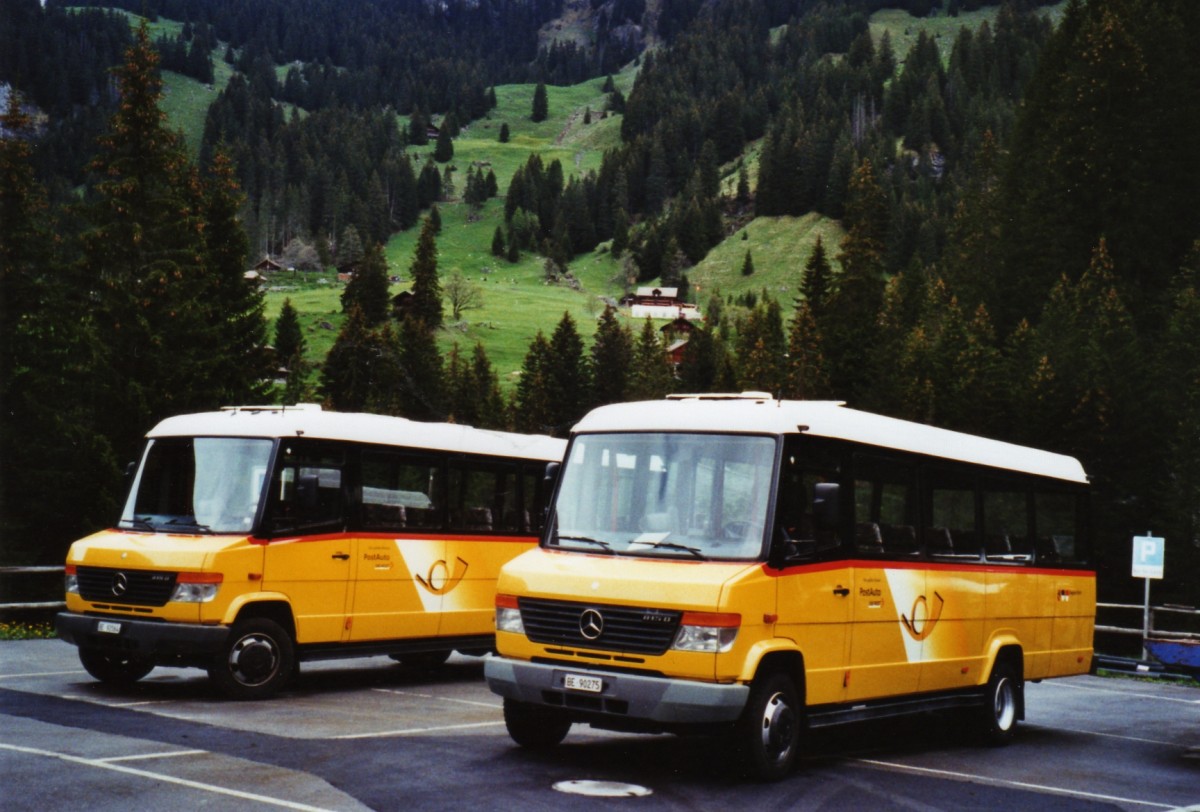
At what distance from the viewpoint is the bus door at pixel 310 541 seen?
613 inches

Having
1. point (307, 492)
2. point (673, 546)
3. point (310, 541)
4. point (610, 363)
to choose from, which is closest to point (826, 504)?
point (673, 546)

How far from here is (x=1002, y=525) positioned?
15352mm

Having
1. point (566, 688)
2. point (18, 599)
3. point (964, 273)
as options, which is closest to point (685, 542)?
point (566, 688)

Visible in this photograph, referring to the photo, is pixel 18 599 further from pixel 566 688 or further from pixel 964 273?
pixel 964 273

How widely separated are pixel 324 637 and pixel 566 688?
6.25m

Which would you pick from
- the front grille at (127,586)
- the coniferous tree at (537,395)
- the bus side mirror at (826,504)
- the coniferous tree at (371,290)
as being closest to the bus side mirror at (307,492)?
the front grille at (127,586)

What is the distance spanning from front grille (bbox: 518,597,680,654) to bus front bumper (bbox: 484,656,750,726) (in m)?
0.23

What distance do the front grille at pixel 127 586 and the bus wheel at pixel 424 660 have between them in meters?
5.51

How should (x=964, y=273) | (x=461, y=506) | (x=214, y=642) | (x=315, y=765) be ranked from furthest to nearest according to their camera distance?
(x=964, y=273) → (x=461, y=506) → (x=214, y=642) → (x=315, y=765)

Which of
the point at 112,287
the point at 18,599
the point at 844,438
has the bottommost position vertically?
the point at 18,599

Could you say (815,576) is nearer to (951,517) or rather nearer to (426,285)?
(951,517)

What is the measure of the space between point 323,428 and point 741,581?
289 inches

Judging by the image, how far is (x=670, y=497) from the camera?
11367mm

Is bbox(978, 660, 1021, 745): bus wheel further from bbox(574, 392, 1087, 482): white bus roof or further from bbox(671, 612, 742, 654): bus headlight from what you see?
bbox(671, 612, 742, 654): bus headlight
